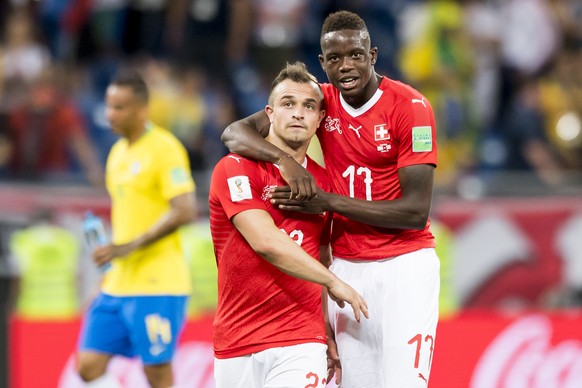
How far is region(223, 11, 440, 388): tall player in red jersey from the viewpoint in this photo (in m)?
5.41

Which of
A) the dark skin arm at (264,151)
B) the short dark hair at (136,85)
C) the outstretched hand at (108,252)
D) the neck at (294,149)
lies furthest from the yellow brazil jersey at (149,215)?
the neck at (294,149)

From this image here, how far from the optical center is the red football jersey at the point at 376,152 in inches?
217

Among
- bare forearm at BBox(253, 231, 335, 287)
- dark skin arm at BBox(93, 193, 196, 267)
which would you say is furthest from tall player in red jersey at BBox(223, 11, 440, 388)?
dark skin arm at BBox(93, 193, 196, 267)

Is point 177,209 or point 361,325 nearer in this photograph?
point 361,325

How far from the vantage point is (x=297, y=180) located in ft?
17.0

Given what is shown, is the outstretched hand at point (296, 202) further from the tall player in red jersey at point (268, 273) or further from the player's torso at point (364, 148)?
the player's torso at point (364, 148)

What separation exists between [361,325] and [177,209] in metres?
2.06

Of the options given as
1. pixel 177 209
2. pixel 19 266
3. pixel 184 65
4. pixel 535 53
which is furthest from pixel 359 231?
pixel 535 53

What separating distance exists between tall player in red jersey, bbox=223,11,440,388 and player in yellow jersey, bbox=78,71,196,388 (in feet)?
6.06

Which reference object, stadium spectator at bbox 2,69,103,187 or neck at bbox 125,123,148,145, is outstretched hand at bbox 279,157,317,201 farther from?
stadium spectator at bbox 2,69,103,187

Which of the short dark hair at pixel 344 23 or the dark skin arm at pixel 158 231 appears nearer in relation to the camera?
the short dark hair at pixel 344 23

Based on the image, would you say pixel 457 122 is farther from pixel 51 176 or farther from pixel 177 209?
pixel 177 209

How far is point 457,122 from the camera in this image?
1318 cm

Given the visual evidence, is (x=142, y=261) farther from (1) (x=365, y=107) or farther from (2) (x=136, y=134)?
(1) (x=365, y=107)
